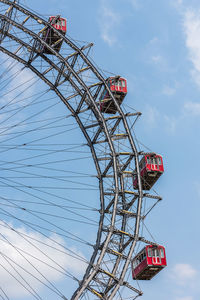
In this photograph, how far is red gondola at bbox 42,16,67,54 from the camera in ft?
111

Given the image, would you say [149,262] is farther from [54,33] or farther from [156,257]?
[54,33]

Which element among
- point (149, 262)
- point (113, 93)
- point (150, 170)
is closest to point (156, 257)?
point (149, 262)

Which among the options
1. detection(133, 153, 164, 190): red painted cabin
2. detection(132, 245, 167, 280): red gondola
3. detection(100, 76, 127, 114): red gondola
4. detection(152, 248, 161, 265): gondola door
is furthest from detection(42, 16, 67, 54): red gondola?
detection(152, 248, 161, 265): gondola door

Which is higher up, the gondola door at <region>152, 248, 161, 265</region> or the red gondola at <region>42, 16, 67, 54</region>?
the red gondola at <region>42, 16, 67, 54</region>

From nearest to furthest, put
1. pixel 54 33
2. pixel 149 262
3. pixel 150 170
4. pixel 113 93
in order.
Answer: pixel 149 262, pixel 54 33, pixel 150 170, pixel 113 93

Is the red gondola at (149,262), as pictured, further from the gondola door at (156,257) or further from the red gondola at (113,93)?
the red gondola at (113,93)

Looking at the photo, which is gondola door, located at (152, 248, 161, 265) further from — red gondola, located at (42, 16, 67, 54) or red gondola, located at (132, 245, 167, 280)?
red gondola, located at (42, 16, 67, 54)

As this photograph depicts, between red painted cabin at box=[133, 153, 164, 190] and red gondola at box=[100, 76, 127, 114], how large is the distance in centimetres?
435

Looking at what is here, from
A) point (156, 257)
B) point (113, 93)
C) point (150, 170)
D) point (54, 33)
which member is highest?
point (54, 33)

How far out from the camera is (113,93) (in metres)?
35.4

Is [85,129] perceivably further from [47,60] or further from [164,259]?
[164,259]

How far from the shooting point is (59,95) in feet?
111

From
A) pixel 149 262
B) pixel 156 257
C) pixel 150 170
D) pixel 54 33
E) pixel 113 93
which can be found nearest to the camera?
pixel 149 262

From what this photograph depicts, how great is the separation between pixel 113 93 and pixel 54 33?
6.00 metres
